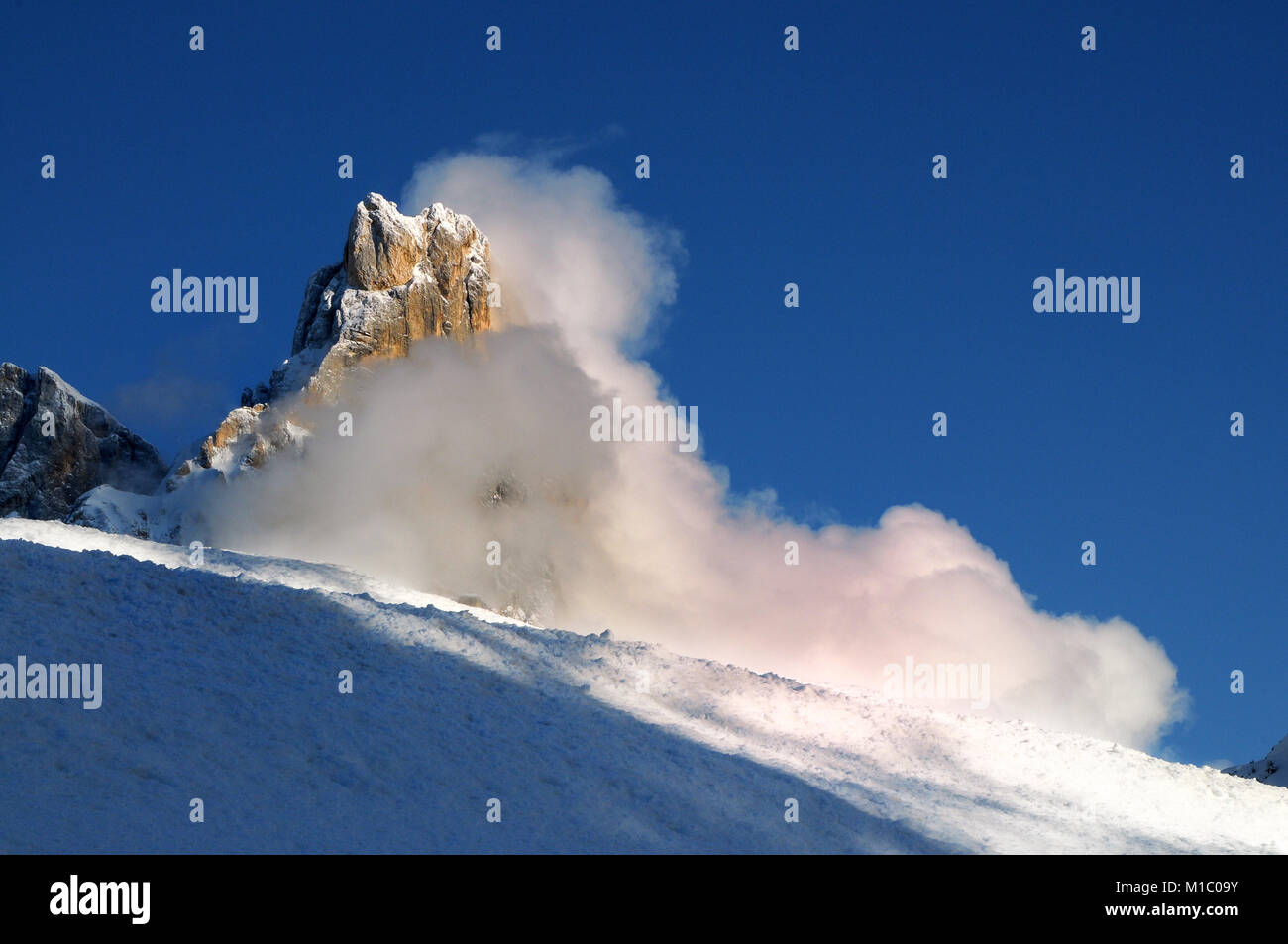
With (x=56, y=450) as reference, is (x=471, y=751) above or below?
below

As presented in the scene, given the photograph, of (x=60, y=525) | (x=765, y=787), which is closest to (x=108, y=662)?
(x=765, y=787)

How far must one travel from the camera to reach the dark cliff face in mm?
166250

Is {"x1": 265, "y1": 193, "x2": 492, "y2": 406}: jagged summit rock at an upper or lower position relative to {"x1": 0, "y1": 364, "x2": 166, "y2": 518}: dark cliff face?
upper

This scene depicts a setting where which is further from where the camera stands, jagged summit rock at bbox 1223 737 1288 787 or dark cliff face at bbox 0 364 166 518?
dark cliff face at bbox 0 364 166 518

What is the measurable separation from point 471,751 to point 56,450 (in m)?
164

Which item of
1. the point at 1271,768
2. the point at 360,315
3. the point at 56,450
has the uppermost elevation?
the point at 360,315

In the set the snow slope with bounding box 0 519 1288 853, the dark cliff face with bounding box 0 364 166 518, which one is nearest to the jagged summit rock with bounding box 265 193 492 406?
the dark cliff face with bounding box 0 364 166 518

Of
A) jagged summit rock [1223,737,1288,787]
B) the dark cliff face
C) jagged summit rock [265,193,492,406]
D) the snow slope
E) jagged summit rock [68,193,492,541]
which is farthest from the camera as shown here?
jagged summit rock [265,193,492,406]

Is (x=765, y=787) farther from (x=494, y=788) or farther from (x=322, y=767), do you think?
(x=322, y=767)

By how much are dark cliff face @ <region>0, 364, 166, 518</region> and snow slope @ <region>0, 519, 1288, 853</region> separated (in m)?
150

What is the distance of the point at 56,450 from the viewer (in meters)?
169

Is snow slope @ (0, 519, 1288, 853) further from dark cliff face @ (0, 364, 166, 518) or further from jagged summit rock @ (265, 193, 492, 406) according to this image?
jagged summit rock @ (265, 193, 492, 406)

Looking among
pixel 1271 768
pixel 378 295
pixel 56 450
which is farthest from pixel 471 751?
pixel 378 295

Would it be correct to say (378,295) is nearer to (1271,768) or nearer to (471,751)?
(1271,768)
